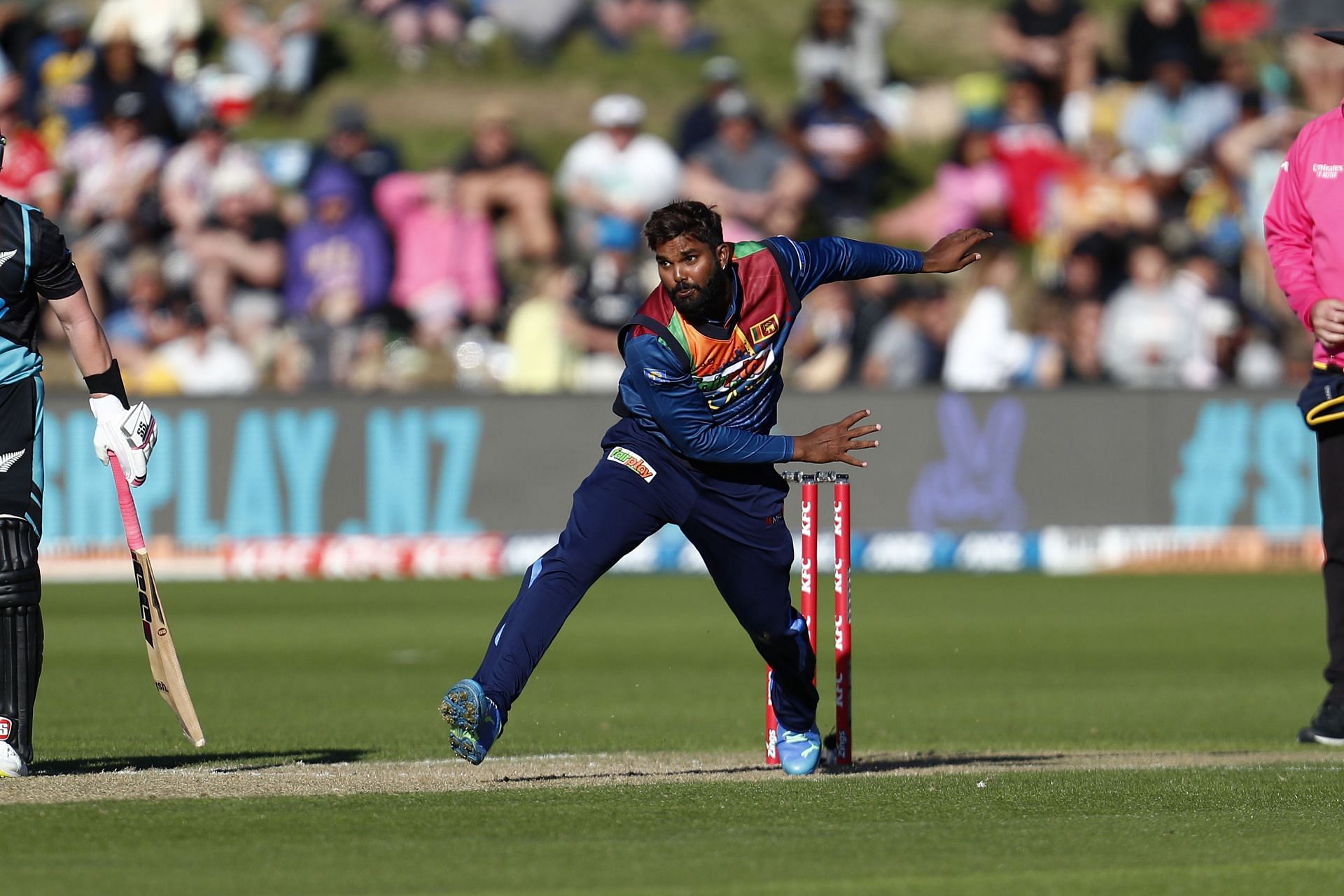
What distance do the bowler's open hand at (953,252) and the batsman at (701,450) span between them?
92mm

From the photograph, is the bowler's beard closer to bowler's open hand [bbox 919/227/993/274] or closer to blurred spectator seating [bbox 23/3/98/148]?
bowler's open hand [bbox 919/227/993/274]

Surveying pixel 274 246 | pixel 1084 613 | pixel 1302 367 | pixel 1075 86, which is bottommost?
pixel 1084 613

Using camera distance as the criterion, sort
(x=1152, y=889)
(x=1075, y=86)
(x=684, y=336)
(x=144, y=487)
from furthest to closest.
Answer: (x=1075, y=86)
(x=144, y=487)
(x=684, y=336)
(x=1152, y=889)

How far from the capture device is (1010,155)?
63.4 feet

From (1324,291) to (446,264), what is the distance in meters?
11.4

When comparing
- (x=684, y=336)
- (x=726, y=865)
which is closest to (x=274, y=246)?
(x=684, y=336)

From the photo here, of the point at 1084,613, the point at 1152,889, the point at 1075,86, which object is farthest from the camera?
the point at 1075,86

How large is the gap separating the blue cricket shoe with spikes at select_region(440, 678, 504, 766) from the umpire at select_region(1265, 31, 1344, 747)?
3361 millimetres

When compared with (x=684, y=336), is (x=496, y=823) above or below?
below

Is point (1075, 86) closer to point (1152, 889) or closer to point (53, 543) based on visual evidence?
point (53, 543)

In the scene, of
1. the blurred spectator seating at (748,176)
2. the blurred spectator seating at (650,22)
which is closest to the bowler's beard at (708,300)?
the blurred spectator seating at (748,176)

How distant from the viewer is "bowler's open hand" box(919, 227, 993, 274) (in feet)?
23.5

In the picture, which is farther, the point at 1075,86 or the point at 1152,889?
the point at 1075,86

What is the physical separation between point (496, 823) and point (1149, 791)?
212cm
